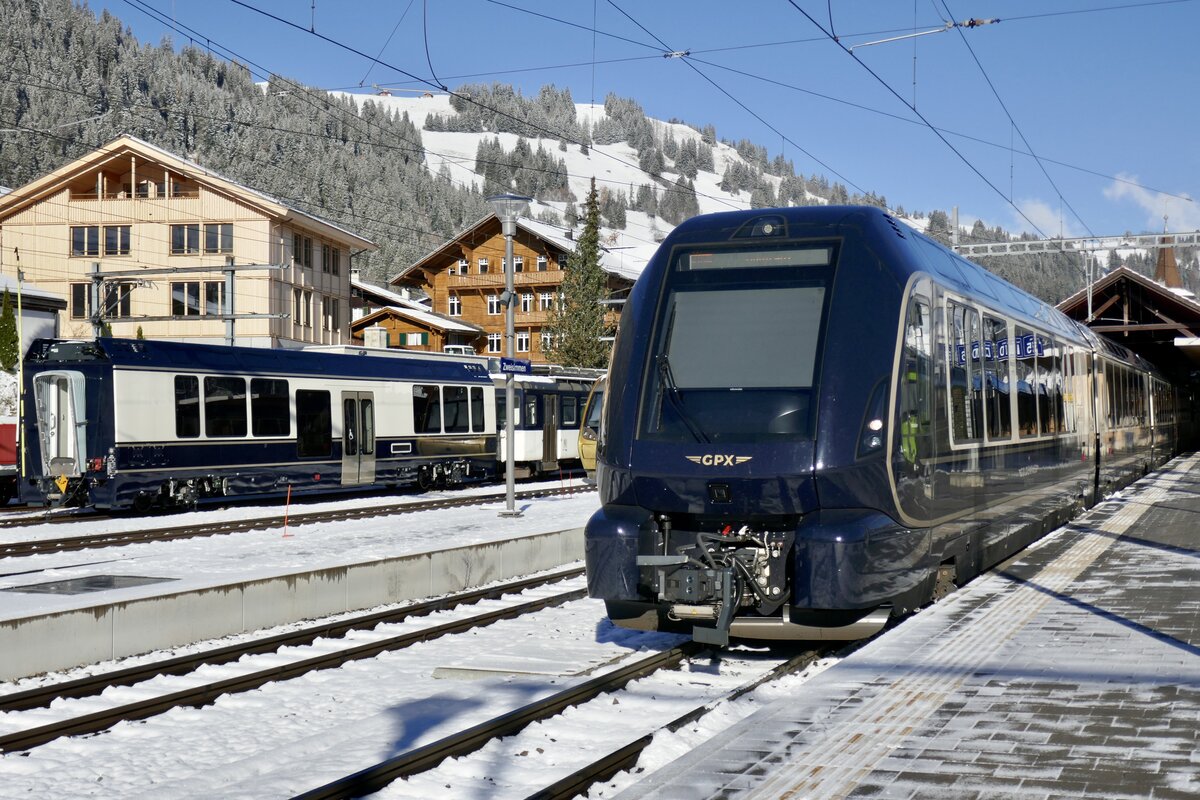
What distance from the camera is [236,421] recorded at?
24.1 m

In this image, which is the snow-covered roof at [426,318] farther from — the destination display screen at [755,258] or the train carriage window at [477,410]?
the destination display screen at [755,258]

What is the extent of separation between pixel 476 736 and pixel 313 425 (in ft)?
64.9

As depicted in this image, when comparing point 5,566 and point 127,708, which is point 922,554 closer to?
point 127,708

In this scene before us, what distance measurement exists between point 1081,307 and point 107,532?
1605 inches

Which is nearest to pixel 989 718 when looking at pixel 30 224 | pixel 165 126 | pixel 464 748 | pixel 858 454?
pixel 858 454

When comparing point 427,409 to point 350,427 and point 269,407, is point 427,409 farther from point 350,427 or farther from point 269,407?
point 269,407

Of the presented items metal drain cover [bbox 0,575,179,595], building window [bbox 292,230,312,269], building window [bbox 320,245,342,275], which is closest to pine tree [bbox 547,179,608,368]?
building window [bbox 320,245,342,275]

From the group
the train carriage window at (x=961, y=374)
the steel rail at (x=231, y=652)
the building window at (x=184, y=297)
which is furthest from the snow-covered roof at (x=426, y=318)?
the train carriage window at (x=961, y=374)

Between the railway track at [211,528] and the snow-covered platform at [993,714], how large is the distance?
1173 cm

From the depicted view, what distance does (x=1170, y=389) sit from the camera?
40688 millimetres

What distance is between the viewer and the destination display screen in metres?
9.48

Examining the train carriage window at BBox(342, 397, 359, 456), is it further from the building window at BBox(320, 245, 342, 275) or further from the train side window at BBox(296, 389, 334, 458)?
the building window at BBox(320, 245, 342, 275)

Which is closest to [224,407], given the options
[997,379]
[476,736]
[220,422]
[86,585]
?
[220,422]

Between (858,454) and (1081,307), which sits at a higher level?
(1081,307)
